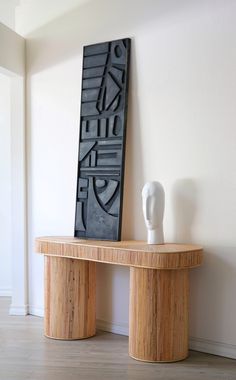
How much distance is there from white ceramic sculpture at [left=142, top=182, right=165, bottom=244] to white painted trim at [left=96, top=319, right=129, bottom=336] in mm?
862

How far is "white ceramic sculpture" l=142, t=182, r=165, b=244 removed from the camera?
3.29 meters

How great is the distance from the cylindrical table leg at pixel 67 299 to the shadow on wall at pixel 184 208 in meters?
0.80

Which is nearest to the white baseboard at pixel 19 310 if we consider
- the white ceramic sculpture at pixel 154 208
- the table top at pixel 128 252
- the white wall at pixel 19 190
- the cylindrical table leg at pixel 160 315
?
the white wall at pixel 19 190

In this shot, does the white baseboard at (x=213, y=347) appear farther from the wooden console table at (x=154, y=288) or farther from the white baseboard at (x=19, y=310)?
the white baseboard at (x=19, y=310)

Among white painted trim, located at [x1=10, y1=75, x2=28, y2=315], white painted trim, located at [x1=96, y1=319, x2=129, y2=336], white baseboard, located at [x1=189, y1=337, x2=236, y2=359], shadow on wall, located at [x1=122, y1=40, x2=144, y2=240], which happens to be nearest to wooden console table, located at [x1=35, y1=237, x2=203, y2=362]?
white baseboard, located at [x1=189, y1=337, x2=236, y2=359]

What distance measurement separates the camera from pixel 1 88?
5059 mm

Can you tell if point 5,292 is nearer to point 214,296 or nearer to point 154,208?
point 154,208

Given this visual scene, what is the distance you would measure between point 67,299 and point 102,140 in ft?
4.30

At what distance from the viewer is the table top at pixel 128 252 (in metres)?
3.00

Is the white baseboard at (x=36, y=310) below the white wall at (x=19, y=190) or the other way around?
below

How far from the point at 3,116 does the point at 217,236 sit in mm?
2878

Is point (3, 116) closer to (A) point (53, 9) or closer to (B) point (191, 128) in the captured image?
(A) point (53, 9)

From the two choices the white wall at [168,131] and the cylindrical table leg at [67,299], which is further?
the cylindrical table leg at [67,299]

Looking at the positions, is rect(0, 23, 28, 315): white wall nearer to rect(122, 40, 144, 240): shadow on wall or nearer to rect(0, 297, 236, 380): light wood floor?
rect(0, 297, 236, 380): light wood floor
